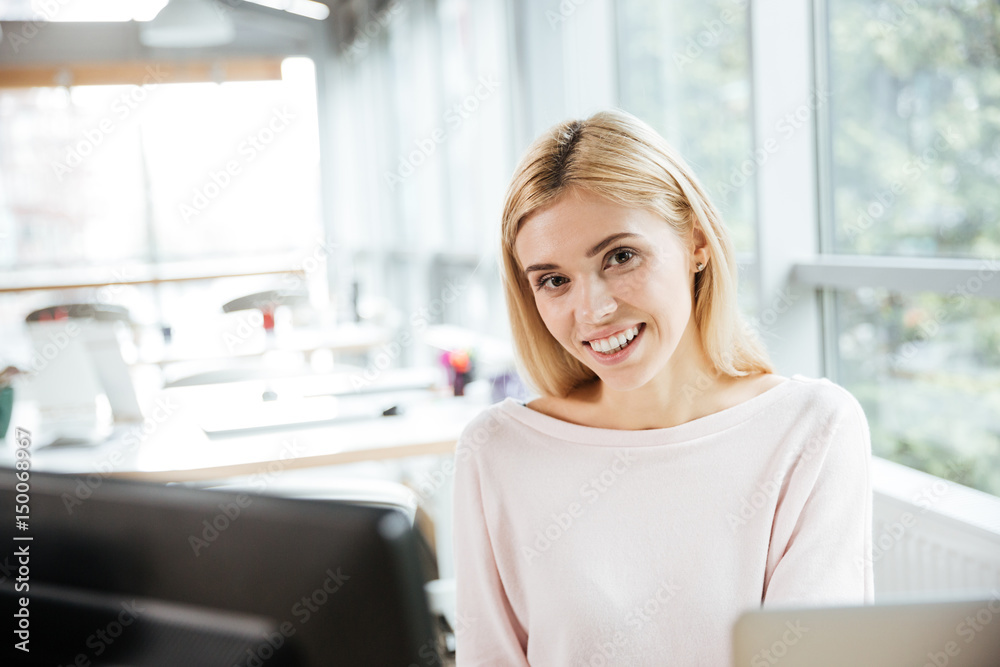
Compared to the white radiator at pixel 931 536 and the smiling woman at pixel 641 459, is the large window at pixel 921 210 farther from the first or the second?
the smiling woman at pixel 641 459

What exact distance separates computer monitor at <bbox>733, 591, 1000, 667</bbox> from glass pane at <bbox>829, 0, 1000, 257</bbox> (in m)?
1.56

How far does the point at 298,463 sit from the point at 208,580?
173 cm

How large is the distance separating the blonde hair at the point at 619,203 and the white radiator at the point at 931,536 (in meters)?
0.71

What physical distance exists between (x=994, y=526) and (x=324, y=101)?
7134 mm

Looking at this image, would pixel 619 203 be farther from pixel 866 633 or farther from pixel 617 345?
pixel 866 633

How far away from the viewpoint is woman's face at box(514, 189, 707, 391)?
1.18 metres

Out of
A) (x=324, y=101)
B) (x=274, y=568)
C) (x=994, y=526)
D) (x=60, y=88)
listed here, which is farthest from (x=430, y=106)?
(x=274, y=568)

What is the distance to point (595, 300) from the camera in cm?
118

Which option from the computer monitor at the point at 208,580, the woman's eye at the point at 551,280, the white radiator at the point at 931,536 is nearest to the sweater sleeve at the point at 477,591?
the woman's eye at the point at 551,280

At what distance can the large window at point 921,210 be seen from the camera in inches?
74.0

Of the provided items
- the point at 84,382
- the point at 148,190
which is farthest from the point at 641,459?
the point at 148,190

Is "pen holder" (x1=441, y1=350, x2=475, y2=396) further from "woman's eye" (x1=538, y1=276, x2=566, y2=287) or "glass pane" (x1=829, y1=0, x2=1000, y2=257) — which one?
"woman's eye" (x1=538, y1=276, x2=566, y2=287)

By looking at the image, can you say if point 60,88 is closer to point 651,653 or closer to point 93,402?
point 93,402

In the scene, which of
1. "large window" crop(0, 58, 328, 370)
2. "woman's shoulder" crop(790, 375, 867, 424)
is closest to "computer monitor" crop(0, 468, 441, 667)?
"woman's shoulder" crop(790, 375, 867, 424)
